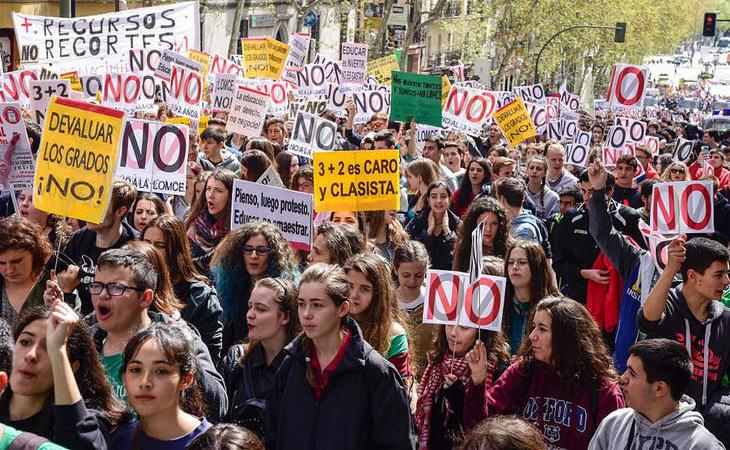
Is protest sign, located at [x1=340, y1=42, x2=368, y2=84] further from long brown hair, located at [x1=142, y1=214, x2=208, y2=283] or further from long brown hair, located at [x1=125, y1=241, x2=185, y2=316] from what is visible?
long brown hair, located at [x1=125, y1=241, x2=185, y2=316]

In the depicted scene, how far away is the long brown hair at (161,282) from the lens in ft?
19.1

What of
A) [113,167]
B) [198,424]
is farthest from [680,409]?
[113,167]

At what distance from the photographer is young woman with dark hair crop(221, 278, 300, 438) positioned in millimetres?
5578

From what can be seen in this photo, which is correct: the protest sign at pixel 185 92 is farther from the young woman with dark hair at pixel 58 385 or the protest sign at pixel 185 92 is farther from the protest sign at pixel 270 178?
the young woman with dark hair at pixel 58 385

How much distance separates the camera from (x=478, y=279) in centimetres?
598

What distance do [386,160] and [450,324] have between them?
3.49 meters

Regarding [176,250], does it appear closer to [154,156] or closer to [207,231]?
[207,231]

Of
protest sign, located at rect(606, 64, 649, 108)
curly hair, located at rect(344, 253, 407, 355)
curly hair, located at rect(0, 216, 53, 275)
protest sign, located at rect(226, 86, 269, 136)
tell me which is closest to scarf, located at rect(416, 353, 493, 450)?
curly hair, located at rect(344, 253, 407, 355)

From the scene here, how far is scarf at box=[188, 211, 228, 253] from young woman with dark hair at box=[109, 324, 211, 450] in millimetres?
Result: 3920

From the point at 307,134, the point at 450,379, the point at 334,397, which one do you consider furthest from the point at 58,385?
the point at 307,134

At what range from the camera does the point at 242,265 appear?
694cm

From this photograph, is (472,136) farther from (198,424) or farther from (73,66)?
(198,424)

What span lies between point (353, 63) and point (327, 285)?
1645 centimetres

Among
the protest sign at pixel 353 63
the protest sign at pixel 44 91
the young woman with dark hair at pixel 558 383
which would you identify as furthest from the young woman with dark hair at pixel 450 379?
the protest sign at pixel 353 63
